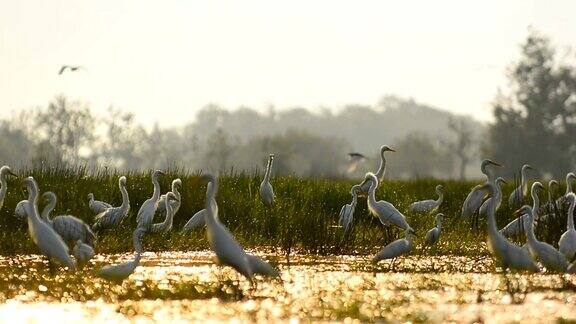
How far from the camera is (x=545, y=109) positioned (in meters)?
70.6

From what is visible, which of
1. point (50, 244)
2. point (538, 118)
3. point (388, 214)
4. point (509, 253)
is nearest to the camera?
point (50, 244)

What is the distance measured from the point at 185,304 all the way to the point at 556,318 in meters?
2.86

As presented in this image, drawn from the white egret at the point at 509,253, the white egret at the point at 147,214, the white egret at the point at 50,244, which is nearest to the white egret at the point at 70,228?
the white egret at the point at 147,214

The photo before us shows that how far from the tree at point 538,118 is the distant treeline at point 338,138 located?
0.06 metres

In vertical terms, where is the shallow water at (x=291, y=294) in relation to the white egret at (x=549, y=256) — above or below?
below

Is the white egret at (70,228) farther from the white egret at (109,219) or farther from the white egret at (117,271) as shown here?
the white egret at (117,271)

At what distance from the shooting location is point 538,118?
229ft

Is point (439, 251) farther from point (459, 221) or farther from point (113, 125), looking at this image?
point (113, 125)

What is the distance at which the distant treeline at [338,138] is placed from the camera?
69875 mm

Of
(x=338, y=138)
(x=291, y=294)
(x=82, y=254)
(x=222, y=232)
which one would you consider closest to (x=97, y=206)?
(x=82, y=254)

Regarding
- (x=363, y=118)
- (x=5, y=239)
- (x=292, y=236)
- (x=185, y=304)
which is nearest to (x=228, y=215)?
(x=292, y=236)

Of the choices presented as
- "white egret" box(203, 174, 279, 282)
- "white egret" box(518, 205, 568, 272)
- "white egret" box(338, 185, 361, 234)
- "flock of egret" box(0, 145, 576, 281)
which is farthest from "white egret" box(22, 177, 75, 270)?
"white egret" box(338, 185, 361, 234)

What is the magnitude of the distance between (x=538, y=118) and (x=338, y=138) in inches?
2655

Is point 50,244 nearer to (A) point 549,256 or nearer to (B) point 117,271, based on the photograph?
(B) point 117,271
